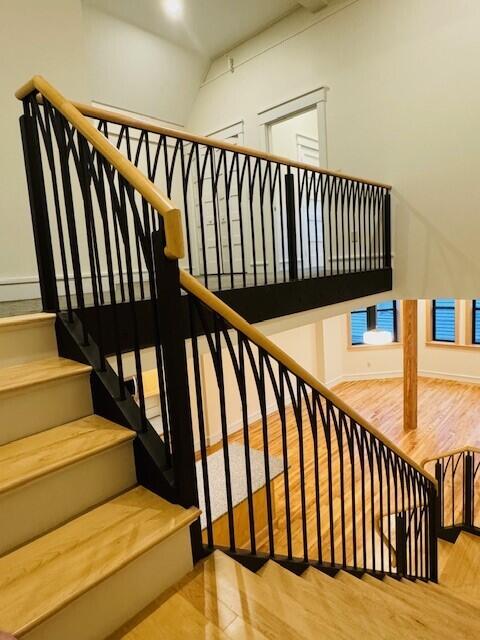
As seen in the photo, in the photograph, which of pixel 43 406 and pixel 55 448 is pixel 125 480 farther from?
pixel 43 406

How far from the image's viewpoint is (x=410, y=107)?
4.07 m

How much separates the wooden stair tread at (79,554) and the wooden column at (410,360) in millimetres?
5494

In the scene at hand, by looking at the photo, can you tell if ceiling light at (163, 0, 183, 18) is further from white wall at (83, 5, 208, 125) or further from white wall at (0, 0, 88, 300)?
white wall at (0, 0, 88, 300)

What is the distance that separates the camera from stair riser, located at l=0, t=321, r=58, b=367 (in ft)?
5.19

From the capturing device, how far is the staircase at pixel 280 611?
A: 1085mm

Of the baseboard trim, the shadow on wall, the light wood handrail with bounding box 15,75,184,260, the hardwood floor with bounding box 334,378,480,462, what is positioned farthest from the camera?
the baseboard trim

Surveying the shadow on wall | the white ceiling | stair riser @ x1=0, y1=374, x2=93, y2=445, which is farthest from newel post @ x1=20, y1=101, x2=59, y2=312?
the shadow on wall

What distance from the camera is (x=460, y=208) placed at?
393 centimetres

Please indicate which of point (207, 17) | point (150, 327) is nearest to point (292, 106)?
point (207, 17)

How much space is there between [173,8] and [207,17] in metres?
0.47

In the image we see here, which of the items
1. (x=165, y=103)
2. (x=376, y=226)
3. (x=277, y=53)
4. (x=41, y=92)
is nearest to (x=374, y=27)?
(x=277, y=53)

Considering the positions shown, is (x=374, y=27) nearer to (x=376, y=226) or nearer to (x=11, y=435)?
(x=376, y=226)

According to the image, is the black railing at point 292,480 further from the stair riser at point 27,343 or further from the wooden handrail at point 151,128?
the wooden handrail at point 151,128

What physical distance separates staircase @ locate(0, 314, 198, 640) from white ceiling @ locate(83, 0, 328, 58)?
14.0 feet
